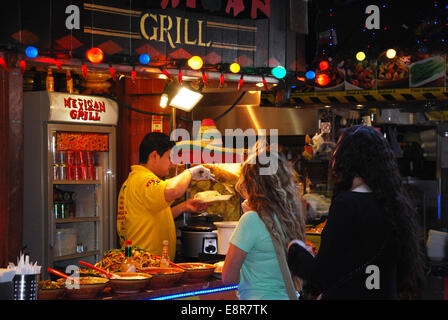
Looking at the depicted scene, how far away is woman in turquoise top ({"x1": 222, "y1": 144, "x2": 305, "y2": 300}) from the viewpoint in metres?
3.17

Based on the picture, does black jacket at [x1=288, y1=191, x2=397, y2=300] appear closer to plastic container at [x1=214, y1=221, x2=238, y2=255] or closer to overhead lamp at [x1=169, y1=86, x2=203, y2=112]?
plastic container at [x1=214, y1=221, x2=238, y2=255]

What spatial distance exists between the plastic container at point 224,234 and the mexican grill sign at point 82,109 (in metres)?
2.58

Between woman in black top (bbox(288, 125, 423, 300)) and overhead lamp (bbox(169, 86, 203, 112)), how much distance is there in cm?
401

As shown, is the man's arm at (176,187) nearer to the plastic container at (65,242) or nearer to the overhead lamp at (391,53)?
the plastic container at (65,242)

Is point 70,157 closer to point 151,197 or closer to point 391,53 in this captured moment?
point 151,197

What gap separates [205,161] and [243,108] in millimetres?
1892

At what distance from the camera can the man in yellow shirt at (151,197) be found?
5.12 m

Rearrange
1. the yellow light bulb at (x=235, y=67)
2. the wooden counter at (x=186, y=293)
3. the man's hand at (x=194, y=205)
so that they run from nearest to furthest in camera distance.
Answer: the wooden counter at (x=186, y=293)
the yellow light bulb at (x=235, y=67)
the man's hand at (x=194, y=205)

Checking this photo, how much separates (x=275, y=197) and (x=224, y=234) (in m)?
1.90

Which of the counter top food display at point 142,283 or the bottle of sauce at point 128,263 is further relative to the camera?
the bottle of sauce at point 128,263

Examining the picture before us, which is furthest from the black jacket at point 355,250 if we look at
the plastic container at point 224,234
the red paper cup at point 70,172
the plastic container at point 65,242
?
the red paper cup at point 70,172

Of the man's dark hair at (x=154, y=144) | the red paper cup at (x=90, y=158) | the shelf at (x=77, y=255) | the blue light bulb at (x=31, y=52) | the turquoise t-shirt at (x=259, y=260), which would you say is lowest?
the shelf at (x=77, y=255)

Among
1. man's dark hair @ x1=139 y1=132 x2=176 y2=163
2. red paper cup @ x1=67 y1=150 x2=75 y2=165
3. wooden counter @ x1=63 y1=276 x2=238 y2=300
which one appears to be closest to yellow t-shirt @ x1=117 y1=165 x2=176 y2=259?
man's dark hair @ x1=139 y1=132 x2=176 y2=163
